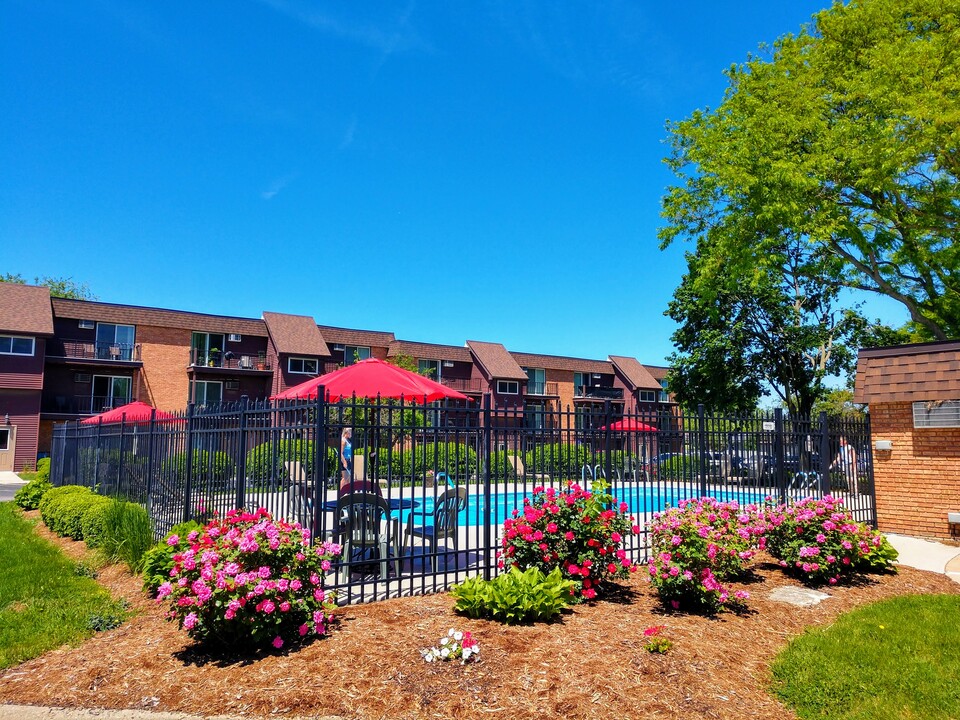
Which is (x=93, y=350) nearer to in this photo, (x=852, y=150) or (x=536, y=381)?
(x=536, y=381)

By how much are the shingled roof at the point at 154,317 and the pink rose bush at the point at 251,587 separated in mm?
36824

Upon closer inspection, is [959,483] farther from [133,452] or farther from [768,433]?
[133,452]

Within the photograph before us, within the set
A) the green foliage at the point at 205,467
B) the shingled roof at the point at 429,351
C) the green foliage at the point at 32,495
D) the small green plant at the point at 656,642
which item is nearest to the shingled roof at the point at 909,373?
the small green plant at the point at 656,642

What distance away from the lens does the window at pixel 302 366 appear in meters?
40.8

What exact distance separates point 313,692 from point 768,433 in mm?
8787

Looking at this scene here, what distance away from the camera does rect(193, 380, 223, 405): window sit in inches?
1567

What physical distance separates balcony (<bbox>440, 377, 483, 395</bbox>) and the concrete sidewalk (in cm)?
3884

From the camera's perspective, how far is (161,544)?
691 centimetres

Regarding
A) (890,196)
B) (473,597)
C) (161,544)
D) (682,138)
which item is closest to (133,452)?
(161,544)

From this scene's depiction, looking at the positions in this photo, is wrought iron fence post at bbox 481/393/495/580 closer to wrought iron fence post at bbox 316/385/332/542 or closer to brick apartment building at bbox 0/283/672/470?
wrought iron fence post at bbox 316/385/332/542

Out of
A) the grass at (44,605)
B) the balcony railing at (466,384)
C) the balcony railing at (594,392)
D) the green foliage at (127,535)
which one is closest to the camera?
the grass at (44,605)

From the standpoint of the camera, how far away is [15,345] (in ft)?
108

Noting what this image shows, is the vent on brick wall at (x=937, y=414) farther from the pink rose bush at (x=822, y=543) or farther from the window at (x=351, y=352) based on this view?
the window at (x=351, y=352)

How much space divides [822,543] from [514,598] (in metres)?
4.39
